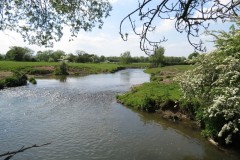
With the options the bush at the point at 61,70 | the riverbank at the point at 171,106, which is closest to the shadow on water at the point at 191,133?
the riverbank at the point at 171,106

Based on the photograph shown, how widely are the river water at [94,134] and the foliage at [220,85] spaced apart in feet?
5.09

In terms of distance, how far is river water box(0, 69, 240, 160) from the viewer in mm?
18125

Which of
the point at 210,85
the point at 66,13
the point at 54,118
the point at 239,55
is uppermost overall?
the point at 66,13

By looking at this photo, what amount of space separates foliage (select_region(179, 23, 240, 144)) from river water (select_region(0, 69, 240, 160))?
1550 mm

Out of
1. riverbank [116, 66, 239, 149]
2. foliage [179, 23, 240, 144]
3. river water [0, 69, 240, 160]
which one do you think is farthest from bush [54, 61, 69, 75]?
foliage [179, 23, 240, 144]

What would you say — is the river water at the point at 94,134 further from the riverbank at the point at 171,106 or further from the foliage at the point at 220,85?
the foliage at the point at 220,85

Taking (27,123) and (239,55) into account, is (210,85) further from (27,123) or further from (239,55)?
(27,123)

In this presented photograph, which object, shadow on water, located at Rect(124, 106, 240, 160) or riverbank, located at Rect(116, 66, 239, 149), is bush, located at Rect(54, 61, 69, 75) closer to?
riverbank, located at Rect(116, 66, 239, 149)

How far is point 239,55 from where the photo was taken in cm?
1891

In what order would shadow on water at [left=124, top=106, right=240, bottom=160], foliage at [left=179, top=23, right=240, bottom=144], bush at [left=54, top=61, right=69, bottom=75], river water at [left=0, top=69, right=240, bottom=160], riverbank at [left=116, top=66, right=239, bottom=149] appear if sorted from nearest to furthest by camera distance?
foliage at [left=179, top=23, right=240, bottom=144], river water at [left=0, top=69, right=240, bottom=160], shadow on water at [left=124, top=106, right=240, bottom=160], riverbank at [left=116, top=66, right=239, bottom=149], bush at [left=54, top=61, right=69, bottom=75]

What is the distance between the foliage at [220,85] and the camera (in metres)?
17.3

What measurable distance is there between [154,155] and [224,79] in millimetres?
6118

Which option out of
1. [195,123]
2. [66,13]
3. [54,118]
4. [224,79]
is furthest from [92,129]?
[66,13]

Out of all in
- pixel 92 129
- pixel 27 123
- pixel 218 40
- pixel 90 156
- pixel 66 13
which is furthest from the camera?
pixel 27 123
